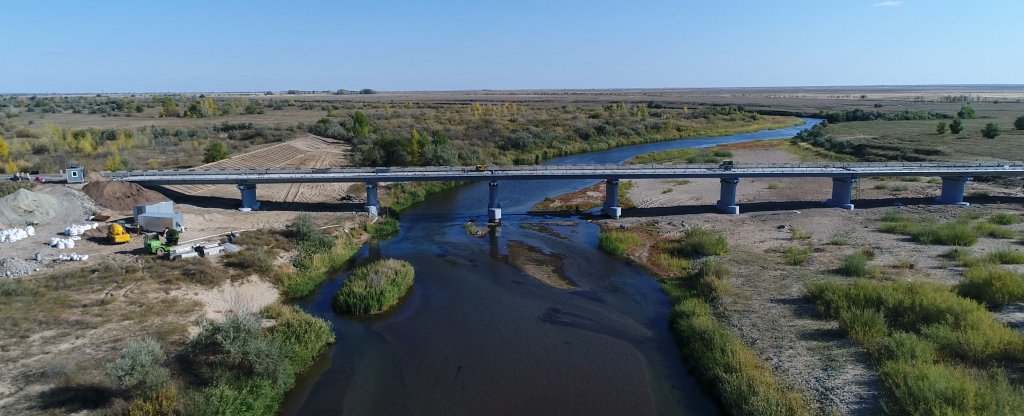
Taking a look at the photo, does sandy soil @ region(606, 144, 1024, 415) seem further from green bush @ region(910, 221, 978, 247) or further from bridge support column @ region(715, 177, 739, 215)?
bridge support column @ region(715, 177, 739, 215)

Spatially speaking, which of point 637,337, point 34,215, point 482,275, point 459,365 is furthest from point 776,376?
point 34,215

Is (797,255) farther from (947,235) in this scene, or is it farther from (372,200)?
(372,200)

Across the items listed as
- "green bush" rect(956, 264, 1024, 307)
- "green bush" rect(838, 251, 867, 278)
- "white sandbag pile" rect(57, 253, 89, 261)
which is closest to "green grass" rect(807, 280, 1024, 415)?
"green bush" rect(956, 264, 1024, 307)

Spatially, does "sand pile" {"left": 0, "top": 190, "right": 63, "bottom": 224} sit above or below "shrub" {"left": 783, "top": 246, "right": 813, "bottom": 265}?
above

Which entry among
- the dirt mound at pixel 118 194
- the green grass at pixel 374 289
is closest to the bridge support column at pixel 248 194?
the dirt mound at pixel 118 194

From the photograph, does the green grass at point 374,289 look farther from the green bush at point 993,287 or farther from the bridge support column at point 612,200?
the green bush at point 993,287

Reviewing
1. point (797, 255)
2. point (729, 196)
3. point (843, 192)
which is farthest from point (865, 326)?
point (843, 192)
